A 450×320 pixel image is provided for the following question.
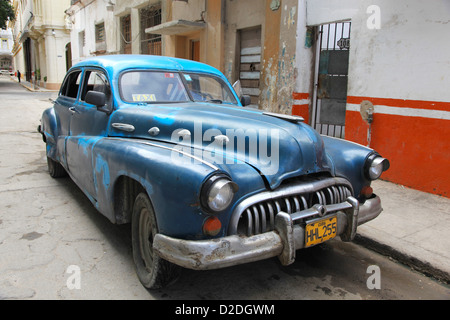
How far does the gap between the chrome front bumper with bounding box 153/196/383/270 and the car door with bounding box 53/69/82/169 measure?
8.98 feet

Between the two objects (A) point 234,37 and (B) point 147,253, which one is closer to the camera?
(B) point 147,253

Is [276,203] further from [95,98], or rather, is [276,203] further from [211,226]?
[95,98]

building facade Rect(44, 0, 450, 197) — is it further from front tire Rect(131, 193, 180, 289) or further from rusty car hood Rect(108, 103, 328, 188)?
front tire Rect(131, 193, 180, 289)

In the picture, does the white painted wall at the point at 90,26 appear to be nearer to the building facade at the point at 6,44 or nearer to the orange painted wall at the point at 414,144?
the orange painted wall at the point at 414,144

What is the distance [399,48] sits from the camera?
5.10 metres

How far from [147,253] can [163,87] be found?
64.5 inches

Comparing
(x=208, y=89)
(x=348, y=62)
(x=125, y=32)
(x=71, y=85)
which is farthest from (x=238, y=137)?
(x=125, y=32)

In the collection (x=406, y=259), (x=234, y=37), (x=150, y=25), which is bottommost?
(x=406, y=259)

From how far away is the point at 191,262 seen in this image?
7.06 feet

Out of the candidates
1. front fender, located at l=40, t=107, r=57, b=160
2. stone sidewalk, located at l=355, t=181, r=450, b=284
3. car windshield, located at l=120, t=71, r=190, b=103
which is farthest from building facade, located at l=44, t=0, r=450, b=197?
front fender, located at l=40, t=107, r=57, b=160

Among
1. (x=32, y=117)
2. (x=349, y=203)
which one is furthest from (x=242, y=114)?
(x=32, y=117)

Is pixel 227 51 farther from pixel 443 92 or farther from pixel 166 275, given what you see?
pixel 166 275

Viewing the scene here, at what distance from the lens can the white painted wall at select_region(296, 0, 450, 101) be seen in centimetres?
466
